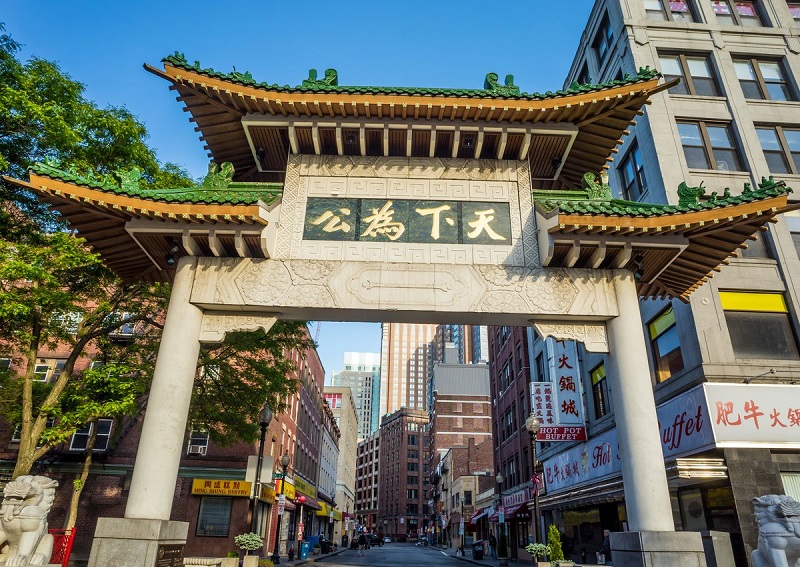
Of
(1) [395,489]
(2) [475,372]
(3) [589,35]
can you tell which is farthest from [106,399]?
(1) [395,489]

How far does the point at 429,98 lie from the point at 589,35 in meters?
21.3

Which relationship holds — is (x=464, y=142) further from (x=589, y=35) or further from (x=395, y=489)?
(x=395, y=489)

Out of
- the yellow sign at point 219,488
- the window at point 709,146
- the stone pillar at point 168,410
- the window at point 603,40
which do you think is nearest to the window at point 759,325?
the window at point 709,146

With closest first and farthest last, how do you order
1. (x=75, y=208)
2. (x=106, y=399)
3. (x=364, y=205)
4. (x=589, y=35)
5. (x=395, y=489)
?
(x=75, y=208) < (x=364, y=205) < (x=106, y=399) < (x=589, y=35) < (x=395, y=489)

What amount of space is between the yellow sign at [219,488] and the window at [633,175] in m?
23.7

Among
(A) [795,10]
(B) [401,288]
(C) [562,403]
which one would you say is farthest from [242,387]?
(A) [795,10]

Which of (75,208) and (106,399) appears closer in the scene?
(75,208)

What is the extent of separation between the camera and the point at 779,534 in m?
7.92

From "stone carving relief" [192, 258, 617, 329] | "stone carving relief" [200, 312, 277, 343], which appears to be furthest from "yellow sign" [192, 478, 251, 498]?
"stone carving relief" [192, 258, 617, 329]

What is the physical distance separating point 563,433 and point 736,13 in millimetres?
20820

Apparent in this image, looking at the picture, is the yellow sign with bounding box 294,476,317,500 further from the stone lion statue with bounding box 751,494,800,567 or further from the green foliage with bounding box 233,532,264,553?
the stone lion statue with bounding box 751,494,800,567

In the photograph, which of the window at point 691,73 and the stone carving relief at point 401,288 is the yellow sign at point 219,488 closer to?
the stone carving relief at point 401,288

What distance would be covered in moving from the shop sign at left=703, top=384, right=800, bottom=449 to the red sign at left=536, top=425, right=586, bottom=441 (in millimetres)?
9170

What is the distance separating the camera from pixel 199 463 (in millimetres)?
27500
